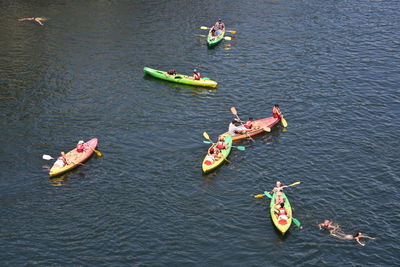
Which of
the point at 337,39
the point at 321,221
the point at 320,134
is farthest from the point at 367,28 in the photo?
the point at 321,221

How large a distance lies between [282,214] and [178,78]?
28.0m

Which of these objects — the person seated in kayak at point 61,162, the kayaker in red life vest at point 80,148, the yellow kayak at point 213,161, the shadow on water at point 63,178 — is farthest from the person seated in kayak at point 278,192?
the person seated in kayak at point 61,162

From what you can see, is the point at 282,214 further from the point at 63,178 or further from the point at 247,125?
the point at 63,178

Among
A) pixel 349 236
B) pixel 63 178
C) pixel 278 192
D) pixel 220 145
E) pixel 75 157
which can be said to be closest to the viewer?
pixel 349 236

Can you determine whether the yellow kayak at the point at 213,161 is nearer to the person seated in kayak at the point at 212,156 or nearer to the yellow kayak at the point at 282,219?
the person seated in kayak at the point at 212,156

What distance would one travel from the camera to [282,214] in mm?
40906

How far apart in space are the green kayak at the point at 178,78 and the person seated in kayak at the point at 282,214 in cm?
2454

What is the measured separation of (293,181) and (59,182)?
68.0 ft

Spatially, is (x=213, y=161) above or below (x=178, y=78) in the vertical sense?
below

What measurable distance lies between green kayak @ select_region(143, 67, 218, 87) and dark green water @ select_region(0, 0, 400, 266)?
0.98m

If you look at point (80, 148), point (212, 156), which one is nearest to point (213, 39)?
point (212, 156)

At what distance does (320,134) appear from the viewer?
178 feet

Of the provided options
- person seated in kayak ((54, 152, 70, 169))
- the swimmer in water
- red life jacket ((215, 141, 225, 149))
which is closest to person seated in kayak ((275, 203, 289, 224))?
the swimmer in water

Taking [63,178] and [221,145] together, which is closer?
[63,178]
